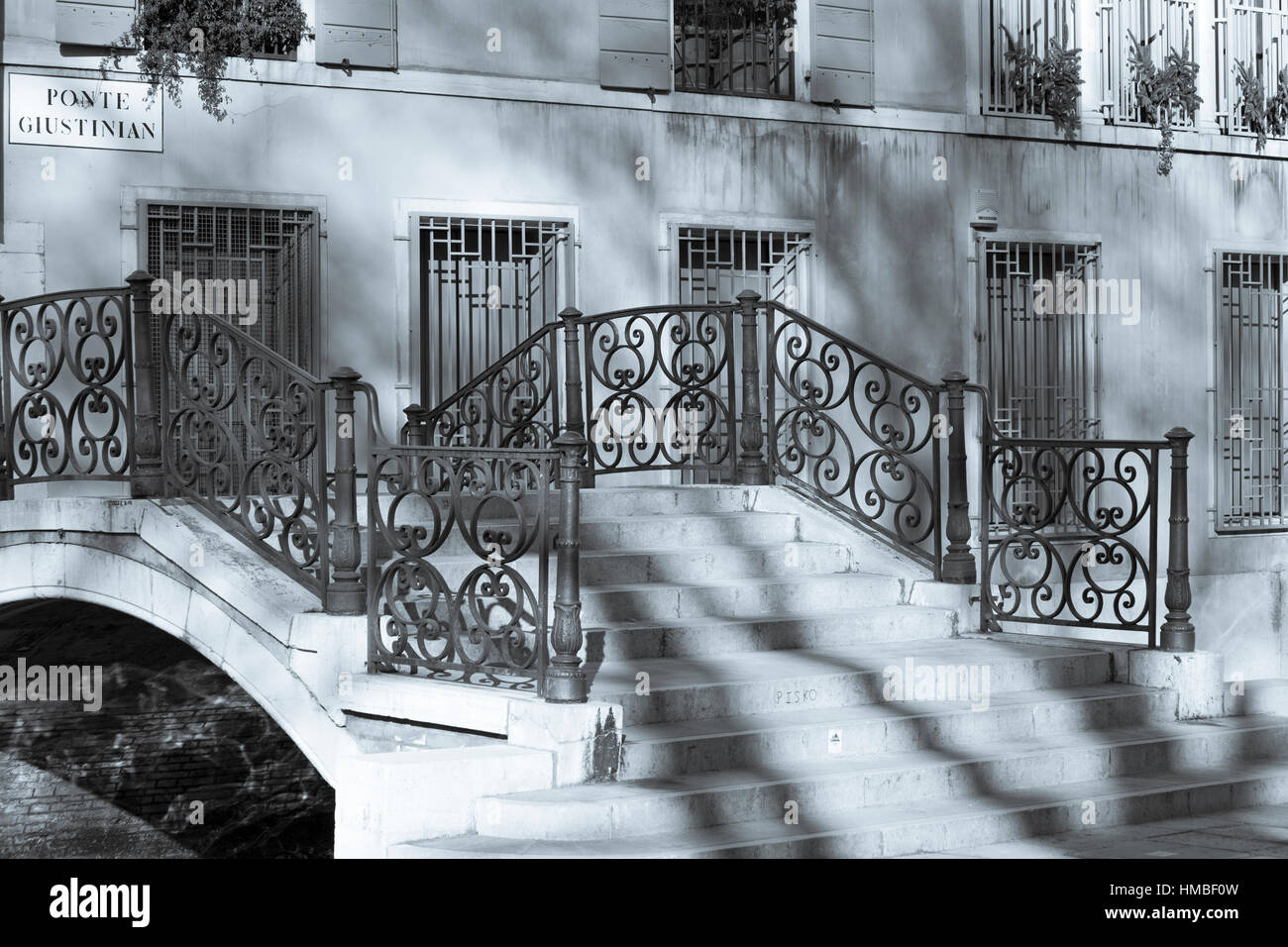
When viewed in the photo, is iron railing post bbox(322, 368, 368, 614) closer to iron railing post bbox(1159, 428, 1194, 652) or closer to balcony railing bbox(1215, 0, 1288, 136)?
iron railing post bbox(1159, 428, 1194, 652)

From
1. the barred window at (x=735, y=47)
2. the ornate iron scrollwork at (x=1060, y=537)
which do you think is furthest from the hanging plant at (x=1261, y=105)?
the barred window at (x=735, y=47)

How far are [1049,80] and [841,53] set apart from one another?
1.80 m

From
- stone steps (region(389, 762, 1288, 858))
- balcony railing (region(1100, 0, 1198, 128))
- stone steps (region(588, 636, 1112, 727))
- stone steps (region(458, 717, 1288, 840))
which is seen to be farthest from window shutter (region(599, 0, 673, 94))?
stone steps (region(389, 762, 1288, 858))

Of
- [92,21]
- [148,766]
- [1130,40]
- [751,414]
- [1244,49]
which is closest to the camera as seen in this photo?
[751,414]

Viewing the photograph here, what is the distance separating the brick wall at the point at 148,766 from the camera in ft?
40.0

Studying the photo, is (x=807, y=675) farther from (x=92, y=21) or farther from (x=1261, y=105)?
(x=1261, y=105)

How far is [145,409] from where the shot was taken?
25.4ft

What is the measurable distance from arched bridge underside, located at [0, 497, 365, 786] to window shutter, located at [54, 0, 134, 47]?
3.34 metres

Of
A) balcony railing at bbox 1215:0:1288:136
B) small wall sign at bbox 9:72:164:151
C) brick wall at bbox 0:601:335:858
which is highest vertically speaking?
balcony railing at bbox 1215:0:1288:136

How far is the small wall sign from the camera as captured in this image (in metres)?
9.85

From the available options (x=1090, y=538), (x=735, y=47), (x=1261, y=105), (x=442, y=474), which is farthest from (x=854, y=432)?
(x=1261, y=105)

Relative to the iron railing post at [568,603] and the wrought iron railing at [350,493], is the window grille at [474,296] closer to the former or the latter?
the wrought iron railing at [350,493]
